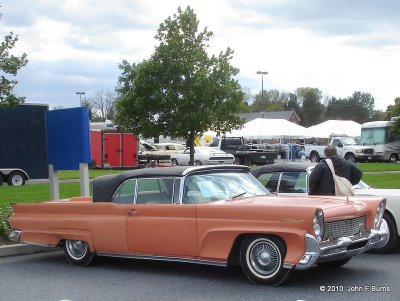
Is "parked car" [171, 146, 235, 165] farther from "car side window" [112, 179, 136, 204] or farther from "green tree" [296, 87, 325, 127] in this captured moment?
"green tree" [296, 87, 325, 127]

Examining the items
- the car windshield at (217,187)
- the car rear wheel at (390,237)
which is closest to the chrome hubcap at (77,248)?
the car windshield at (217,187)

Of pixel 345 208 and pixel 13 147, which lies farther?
pixel 13 147

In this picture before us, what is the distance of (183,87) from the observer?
69.6ft

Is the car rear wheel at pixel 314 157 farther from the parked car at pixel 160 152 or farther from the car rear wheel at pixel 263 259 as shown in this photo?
the car rear wheel at pixel 263 259

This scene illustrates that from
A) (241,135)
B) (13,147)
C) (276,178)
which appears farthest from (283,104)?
(276,178)

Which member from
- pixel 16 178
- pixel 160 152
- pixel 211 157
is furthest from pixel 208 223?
pixel 160 152

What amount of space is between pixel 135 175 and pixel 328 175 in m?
2.85

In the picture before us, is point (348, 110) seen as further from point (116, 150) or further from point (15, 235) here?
point (15, 235)

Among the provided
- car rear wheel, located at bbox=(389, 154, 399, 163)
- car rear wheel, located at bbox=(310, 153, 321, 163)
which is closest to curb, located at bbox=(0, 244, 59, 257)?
car rear wheel, located at bbox=(389, 154, 399, 163)

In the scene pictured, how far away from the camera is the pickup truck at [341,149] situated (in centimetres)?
4294

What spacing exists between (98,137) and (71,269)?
95.2 ft

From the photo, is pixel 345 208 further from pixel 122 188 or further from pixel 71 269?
pixel 71 269

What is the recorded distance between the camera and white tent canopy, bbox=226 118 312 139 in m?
44.3

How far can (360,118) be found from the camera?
12456 centimetres
